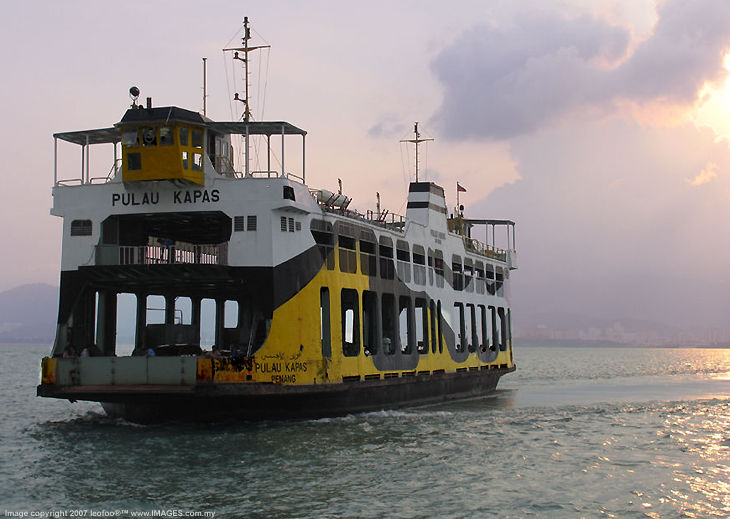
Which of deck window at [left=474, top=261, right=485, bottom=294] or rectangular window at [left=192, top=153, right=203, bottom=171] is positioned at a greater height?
rectangular window at [left=192, top=153, right=203, bottom=171]

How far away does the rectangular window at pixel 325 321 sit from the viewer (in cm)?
2766

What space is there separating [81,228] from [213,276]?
4.80 metres

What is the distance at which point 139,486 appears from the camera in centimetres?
1781

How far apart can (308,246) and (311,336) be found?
8.82ft

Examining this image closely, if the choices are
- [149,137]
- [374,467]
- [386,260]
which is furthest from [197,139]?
[374,467]

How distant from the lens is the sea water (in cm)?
1662

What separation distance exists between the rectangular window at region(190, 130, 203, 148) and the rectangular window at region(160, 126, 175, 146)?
0.62 meters

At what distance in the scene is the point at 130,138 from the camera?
85.6 feet

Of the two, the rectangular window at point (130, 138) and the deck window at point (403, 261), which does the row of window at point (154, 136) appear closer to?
the rectangular window at point (130, 138)

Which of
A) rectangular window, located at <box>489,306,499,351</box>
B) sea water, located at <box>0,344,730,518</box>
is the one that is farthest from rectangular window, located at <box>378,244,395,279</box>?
rectangular window, located at <box>489,306,499,351</box>

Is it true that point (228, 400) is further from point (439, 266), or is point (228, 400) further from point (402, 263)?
point (439, 266)

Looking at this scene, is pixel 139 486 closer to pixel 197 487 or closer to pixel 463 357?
pixel 197 487

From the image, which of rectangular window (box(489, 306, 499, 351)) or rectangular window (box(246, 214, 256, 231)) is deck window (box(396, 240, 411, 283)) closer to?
rectangular window (box(246, 214, 256, 231))

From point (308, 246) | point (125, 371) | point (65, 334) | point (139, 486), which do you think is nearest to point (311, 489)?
point (139, 486)
